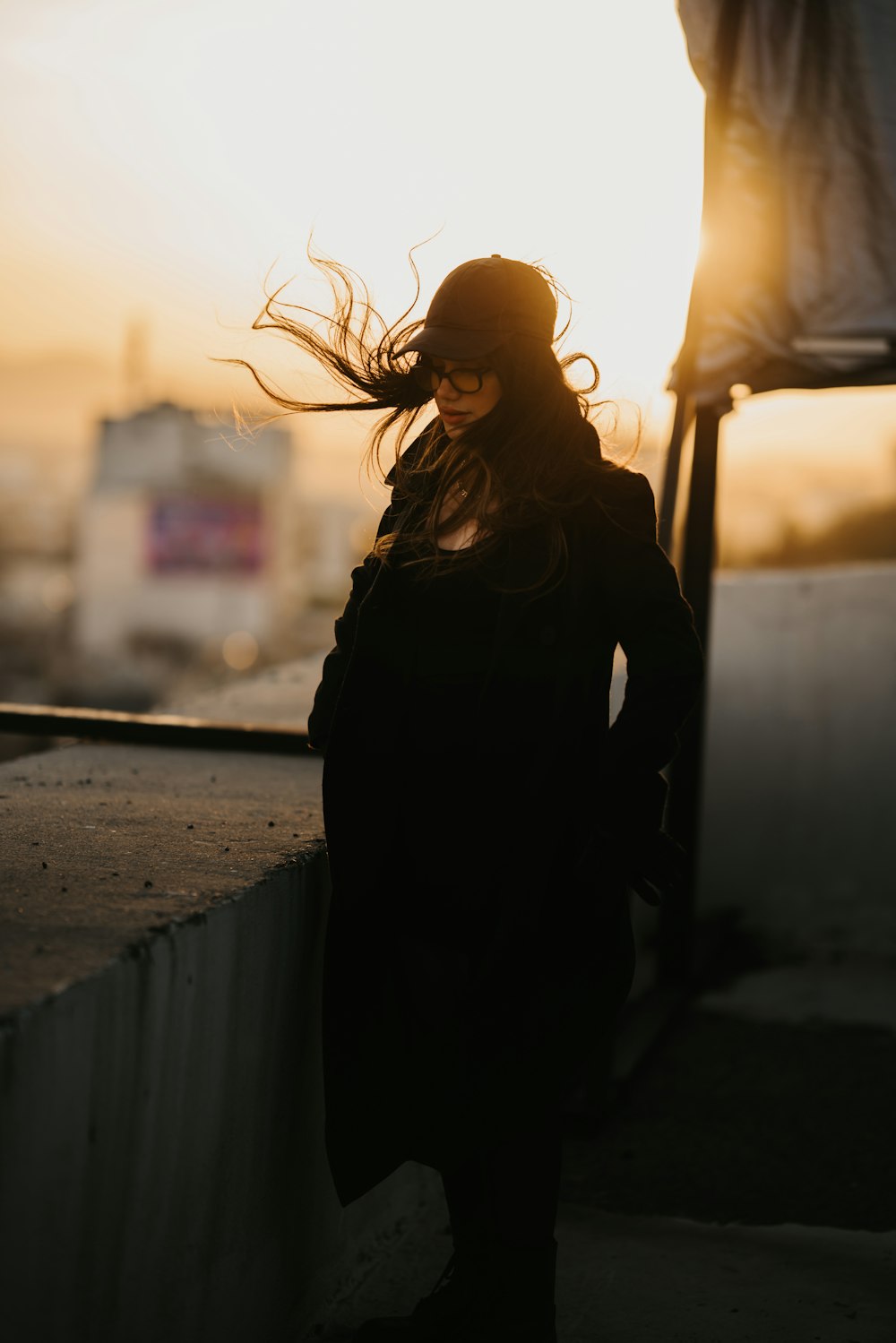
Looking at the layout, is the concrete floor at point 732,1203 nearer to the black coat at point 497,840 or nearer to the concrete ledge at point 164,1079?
the concrete ledge at point 164,1079

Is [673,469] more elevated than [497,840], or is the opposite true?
[673,469]

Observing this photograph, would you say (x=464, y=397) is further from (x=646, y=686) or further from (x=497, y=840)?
(x=497, y=840)

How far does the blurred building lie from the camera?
45594 millimetres

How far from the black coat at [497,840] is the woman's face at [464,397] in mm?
222

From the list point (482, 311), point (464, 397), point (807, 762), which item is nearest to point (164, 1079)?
point (464, 397)

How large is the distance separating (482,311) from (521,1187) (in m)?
1.34

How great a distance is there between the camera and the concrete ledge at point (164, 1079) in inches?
58.3

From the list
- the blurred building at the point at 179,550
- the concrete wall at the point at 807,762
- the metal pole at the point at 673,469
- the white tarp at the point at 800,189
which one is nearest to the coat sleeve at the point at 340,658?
the metal pole at the point at 673,469

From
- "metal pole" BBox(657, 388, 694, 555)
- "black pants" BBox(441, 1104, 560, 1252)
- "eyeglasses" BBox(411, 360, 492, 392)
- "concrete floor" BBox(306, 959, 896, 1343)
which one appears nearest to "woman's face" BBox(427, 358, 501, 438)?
"eyeglasses" BBox(411, 360, 492, 392)

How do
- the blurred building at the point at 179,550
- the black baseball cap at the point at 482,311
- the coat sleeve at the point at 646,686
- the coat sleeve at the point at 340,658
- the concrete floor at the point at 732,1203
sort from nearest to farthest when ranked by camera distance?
1. the coat sleeve at the point at 646,686
2. the black baseball cap at the point at 482,311
3. the coat sleeve at the point at 340,658
4. the concrete floor at the point at 732,1203
5. the blurred building at the point at 179,550

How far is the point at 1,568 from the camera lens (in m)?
60.1

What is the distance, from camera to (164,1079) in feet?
5.64

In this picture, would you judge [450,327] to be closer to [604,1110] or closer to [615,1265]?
[615,1265]

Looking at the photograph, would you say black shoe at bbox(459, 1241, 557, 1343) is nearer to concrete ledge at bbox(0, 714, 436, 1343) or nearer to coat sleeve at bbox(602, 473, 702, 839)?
concrete ledge at bbox(0, 714, 436, 1343)
